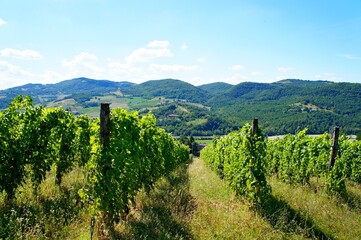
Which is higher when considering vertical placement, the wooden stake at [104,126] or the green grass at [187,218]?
the wooden stake at [104,126]

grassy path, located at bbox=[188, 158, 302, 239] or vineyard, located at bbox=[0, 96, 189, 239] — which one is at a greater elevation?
vineyard, located at bbox=[0, 96, 189, 239]

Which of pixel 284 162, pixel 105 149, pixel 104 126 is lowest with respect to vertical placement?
pixel 284 162

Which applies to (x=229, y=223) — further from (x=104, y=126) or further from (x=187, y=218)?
(x=104, y=126)

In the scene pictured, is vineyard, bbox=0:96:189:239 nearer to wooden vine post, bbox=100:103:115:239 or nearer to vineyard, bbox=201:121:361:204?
wooden vine post, bbox=100:103:115:239

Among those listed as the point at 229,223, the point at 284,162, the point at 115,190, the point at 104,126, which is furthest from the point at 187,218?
the point at 284,162

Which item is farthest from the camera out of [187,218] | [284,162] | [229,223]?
[284,162]

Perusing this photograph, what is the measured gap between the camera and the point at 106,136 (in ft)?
21.5

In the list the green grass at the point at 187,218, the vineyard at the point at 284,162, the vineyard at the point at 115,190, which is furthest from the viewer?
the vineyard at the point at 284,162

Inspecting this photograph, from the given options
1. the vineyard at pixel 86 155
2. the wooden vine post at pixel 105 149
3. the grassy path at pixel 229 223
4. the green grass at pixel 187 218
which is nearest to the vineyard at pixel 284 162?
the green grass at pixel 187 218

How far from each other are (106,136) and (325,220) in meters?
6.92

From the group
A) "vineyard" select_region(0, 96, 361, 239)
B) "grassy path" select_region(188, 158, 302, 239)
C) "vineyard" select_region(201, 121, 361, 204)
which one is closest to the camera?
"vineyard" select_region(0, 96, 361, 239)

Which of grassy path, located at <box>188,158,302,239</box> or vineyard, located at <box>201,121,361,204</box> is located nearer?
grassy path, located at <box>188,158,302,239</box>

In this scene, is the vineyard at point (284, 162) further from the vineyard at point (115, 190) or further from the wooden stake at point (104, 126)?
the wooden stake at point (104, 126)

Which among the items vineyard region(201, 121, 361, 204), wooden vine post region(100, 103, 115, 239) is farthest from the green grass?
vineyard region(201, 121, 361, 204)
